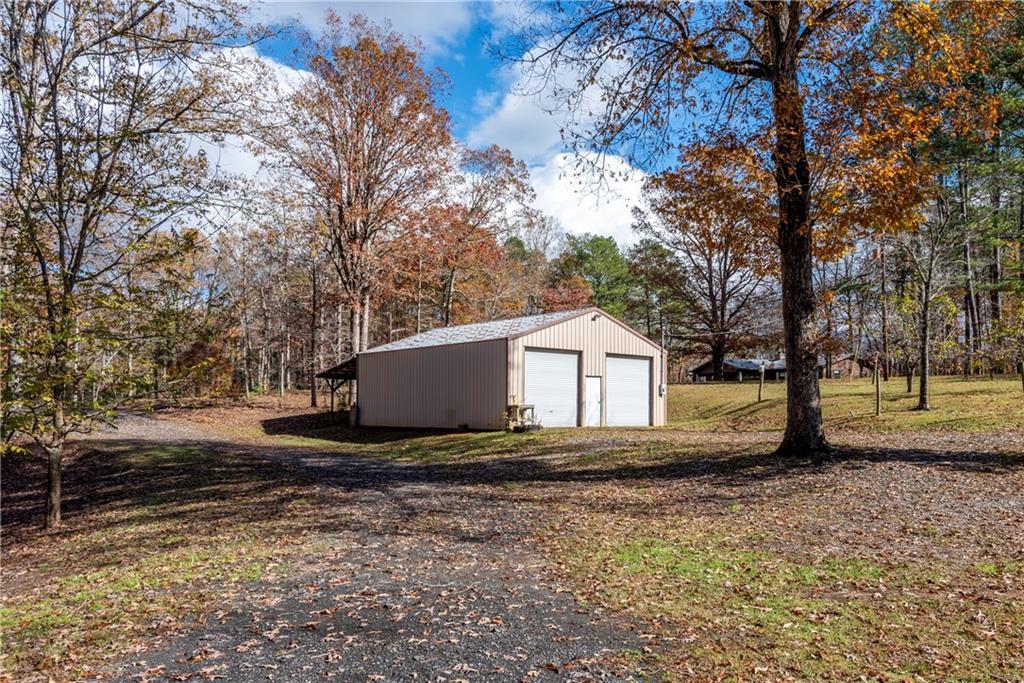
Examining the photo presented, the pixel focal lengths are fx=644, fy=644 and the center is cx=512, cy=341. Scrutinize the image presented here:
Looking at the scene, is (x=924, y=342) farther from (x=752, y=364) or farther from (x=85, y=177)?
(x=752, y=364)

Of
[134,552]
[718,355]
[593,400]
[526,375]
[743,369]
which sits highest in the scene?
[718,355]

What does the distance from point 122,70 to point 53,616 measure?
6.91 metres

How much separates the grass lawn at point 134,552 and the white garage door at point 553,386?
924cm

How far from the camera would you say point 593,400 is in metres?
22.4

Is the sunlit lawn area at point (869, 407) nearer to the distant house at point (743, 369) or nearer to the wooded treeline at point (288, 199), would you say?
the wooded treeline at point (288, 199)

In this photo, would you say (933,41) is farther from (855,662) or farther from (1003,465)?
(855,662)

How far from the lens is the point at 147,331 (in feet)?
28.0

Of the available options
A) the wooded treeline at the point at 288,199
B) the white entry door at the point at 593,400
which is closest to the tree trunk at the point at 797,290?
the wooded treeline at the point at 288,199

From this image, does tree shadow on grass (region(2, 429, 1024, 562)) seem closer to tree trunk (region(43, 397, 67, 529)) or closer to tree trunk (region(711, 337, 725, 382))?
tree trunk (region(43, 397, 67, 529))

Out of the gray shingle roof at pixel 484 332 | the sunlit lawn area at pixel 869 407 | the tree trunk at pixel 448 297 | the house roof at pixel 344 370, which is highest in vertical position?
the tree trunk at pixel 448 297

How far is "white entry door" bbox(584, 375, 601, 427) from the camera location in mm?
22172

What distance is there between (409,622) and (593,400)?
58.8 ft

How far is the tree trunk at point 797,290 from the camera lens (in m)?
10.8

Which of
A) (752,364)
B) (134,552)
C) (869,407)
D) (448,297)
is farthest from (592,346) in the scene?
(752,364)
